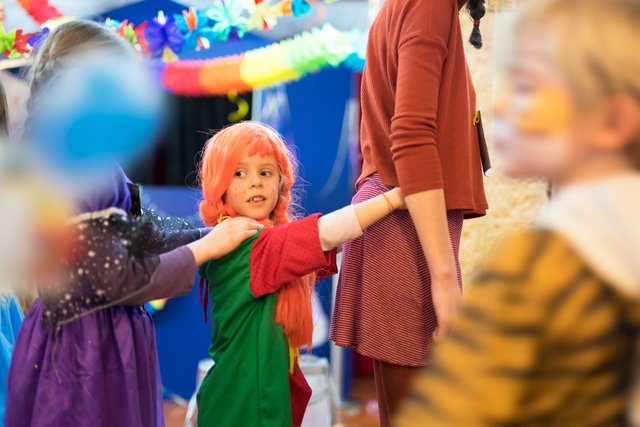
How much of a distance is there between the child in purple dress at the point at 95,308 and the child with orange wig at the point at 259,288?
95 millimetres

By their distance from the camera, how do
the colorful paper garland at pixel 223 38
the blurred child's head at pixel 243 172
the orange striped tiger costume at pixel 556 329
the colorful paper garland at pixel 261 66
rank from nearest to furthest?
the orange striped tiger costume at pixel 556 329, the blurred child's head at pixel 243 172, the colorful paper garland at pixel 223 38, the colorful paper garland at pixel 261 66

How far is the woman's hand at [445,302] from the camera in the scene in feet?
4.35

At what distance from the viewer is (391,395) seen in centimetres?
142

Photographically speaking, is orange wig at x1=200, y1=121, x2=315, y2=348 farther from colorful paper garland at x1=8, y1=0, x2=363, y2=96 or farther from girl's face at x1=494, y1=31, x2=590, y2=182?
colorful paper garland at x1=8, y1=0, x2=363, y2=96

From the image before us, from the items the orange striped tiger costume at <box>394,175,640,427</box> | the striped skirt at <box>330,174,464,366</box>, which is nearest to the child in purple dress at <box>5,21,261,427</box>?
the striped skirt at <box>330,174,464,366</box>

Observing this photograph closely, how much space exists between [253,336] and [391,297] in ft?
1.11

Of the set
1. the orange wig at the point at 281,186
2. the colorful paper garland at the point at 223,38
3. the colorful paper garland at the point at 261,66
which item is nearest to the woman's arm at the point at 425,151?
the orange wig at the point at 281,186

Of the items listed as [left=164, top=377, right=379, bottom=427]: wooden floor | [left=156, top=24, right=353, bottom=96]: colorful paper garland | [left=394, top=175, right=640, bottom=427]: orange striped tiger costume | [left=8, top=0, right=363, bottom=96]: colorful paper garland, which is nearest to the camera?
[left=394, top=175, right=640, bottom=427]: orange striped tiger costume

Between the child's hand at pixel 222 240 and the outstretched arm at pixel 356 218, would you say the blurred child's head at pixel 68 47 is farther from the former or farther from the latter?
the outstretched arm at pixel 356 218

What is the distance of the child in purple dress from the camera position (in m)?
1.41

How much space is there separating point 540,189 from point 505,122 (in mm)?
2072

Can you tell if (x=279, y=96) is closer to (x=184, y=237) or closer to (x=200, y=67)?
(x=200, y=67)

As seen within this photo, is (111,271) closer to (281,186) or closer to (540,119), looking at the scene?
(281,186)

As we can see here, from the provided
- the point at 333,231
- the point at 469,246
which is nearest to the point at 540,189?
the point at 469,246
